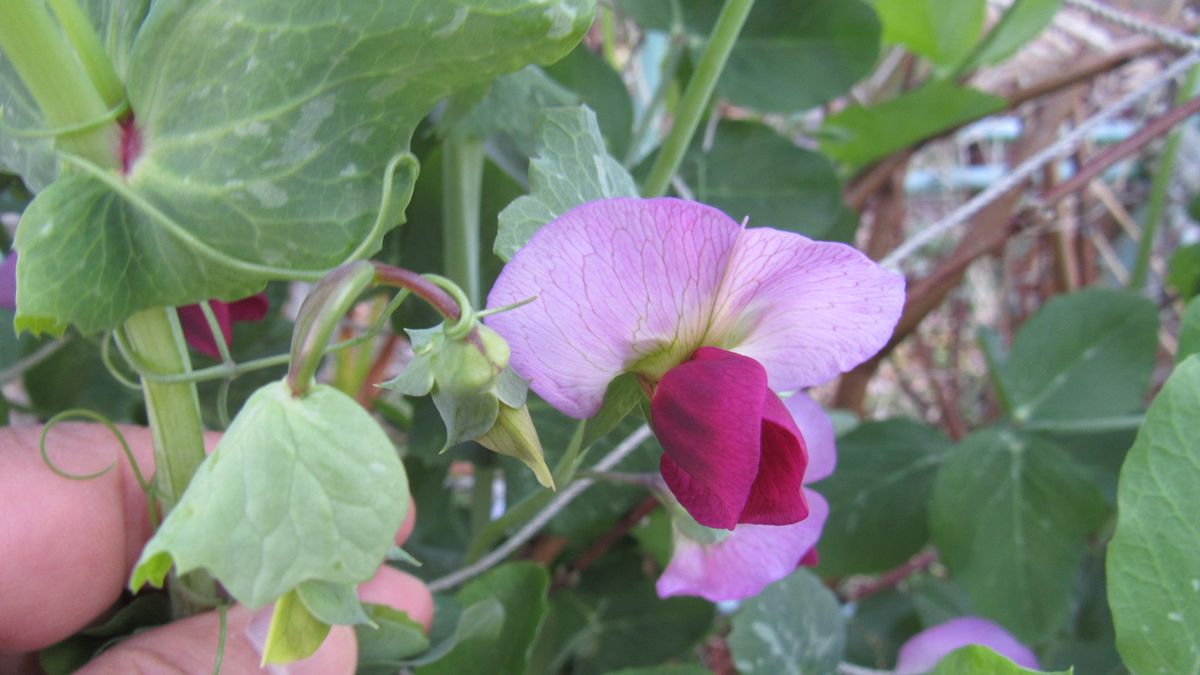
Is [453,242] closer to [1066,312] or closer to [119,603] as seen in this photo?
[119,603]

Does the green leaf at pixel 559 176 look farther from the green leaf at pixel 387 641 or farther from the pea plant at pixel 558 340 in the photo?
the green leaf at pixel 387 641

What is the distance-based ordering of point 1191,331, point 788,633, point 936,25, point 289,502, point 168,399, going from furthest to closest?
point 936,25
point 788,633
point 1191,331
point 168,399
point 289,502

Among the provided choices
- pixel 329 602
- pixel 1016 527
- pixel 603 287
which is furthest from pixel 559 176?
pixel 1016 527

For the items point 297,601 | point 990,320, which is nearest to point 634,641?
point 297,601

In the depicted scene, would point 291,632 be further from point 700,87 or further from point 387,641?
point 700,87

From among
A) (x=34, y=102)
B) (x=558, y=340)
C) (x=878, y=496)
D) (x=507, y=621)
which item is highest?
(x=34, y=102)
